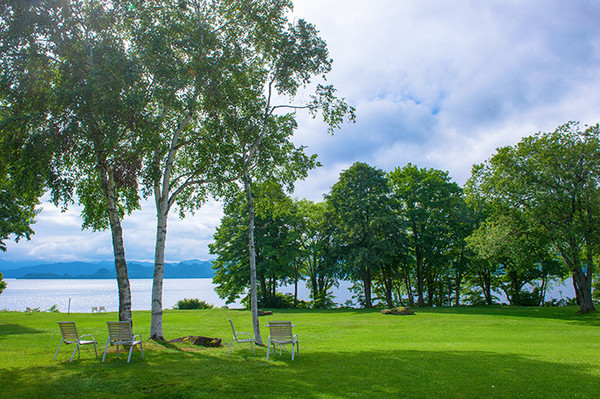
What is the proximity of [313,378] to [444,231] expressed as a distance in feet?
121

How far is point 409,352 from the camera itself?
40.5ft

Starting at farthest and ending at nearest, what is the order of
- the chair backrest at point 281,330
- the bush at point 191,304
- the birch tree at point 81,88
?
the bush at point 191,304 < the birch tree at point 81,88 < the chair backrest at point 281,330

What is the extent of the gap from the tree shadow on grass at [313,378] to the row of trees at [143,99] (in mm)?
4652

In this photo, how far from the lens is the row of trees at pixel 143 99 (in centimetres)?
1284

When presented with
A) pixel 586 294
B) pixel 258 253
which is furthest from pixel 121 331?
pixel 258 253

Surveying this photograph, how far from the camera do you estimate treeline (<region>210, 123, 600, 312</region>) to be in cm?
2958

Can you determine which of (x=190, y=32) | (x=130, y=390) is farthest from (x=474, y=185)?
(x=130, y=390)

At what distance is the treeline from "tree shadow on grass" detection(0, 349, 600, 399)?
22.6 metres

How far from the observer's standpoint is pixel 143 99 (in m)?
13.3

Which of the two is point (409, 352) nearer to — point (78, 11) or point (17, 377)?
point (17, 377)

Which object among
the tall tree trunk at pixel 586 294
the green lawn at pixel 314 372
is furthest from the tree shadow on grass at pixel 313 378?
the tall tree trunk at pixel 586 294

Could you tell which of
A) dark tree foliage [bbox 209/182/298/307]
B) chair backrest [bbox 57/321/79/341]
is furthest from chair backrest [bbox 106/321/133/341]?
dark tree foliage [bbox 209/182/298/307]

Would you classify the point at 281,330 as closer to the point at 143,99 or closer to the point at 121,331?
the point at 121,331

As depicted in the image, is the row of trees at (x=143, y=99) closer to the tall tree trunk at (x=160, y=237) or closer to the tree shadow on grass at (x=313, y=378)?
the tall tree trunk at (x=160, y=237)
